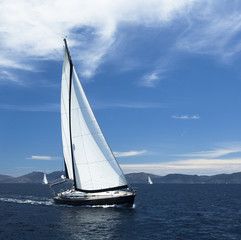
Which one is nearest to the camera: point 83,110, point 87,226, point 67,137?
point 87,226

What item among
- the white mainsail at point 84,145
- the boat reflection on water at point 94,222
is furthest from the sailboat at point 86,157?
the boat reflection on water at point 94,222

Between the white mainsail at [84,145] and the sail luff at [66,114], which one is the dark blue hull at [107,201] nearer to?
the white mainsail at [84,145]

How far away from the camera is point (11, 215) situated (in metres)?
47.0

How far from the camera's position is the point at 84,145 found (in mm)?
50062

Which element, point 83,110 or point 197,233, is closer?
point 197,233

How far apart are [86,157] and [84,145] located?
2.21 metres

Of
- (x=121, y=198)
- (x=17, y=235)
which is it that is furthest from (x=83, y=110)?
(x=17, y=235)

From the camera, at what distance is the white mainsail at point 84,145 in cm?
4875

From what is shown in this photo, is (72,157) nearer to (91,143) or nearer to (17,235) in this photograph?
(91,143)

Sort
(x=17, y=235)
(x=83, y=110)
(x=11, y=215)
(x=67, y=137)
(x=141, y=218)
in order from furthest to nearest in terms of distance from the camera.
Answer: (x=67, y=137) → (x=83, y=110) → (x=11, y=215) → (x=141, y=218) → (x=17, y=235)

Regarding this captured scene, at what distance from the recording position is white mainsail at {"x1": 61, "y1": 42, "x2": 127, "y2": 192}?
160 ft

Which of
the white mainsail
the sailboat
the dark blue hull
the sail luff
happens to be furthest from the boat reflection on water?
the sail luff

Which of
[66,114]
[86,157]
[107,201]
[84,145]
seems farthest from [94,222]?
[66,114]

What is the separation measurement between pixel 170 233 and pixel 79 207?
2243 cm
